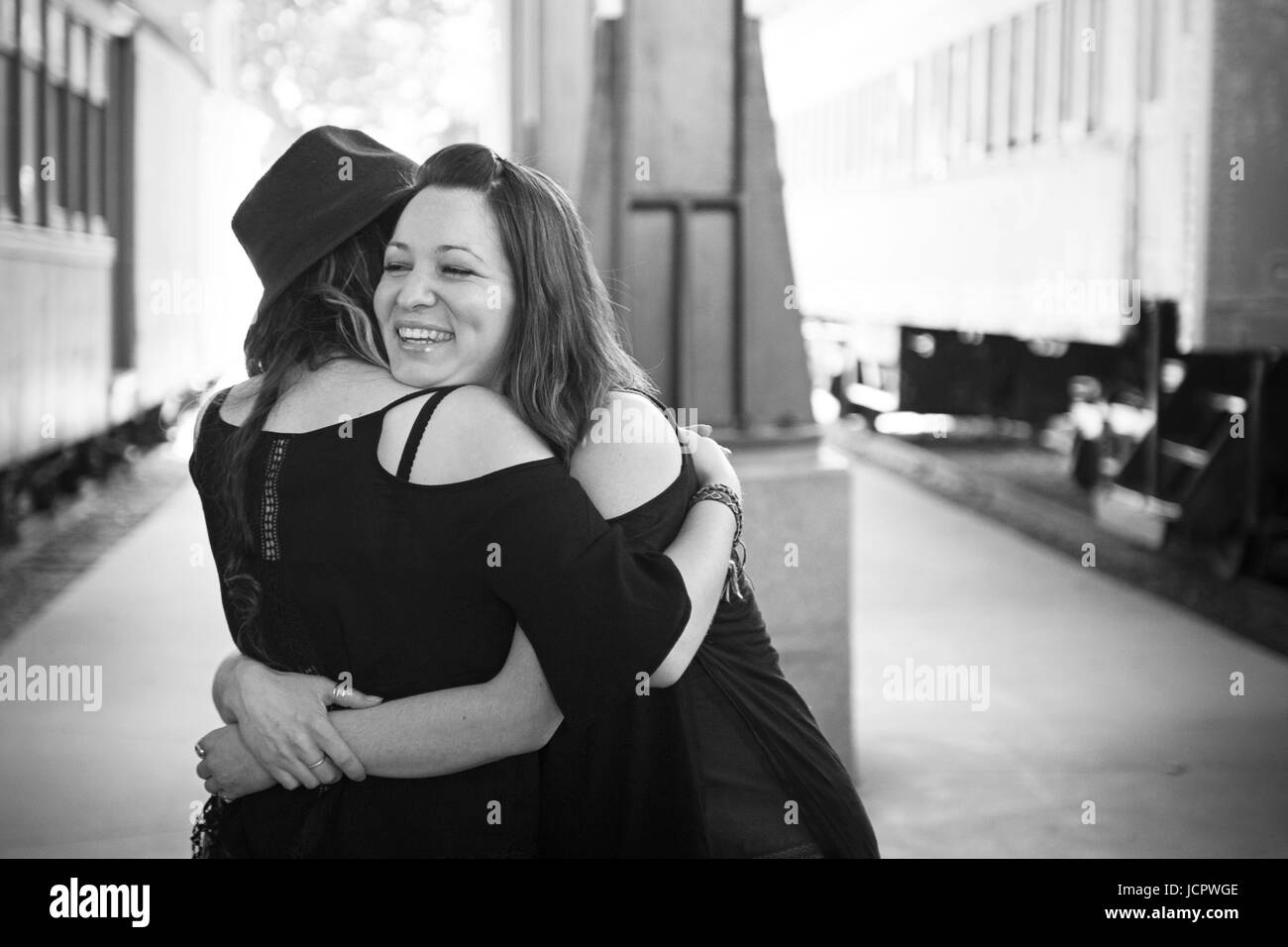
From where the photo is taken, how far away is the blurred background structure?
17.2 feet

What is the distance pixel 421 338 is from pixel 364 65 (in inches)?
1581

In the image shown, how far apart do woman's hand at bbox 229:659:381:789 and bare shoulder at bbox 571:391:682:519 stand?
38cm

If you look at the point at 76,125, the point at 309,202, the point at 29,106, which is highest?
the point at 76,125

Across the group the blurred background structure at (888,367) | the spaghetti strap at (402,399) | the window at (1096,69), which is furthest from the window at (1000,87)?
the spaghetti strap at (402,399)

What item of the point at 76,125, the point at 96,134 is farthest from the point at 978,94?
the point at 96,134

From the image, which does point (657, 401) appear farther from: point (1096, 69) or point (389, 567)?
point (1096, 69)

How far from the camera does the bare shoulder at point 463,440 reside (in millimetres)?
1825

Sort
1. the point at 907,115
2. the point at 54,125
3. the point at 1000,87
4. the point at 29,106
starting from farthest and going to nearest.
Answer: the point at 907,115 → the point at 1000,87 → the point at 54,125 → the point at 29,106

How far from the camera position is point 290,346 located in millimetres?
2025

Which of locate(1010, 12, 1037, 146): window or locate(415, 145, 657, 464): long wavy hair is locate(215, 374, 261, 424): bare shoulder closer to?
locate(415, 145, 657, 464): long wavy hair

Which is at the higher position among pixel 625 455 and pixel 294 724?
pixel 625 455

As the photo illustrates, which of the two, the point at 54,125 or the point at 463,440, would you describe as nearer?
the point at 463,440
